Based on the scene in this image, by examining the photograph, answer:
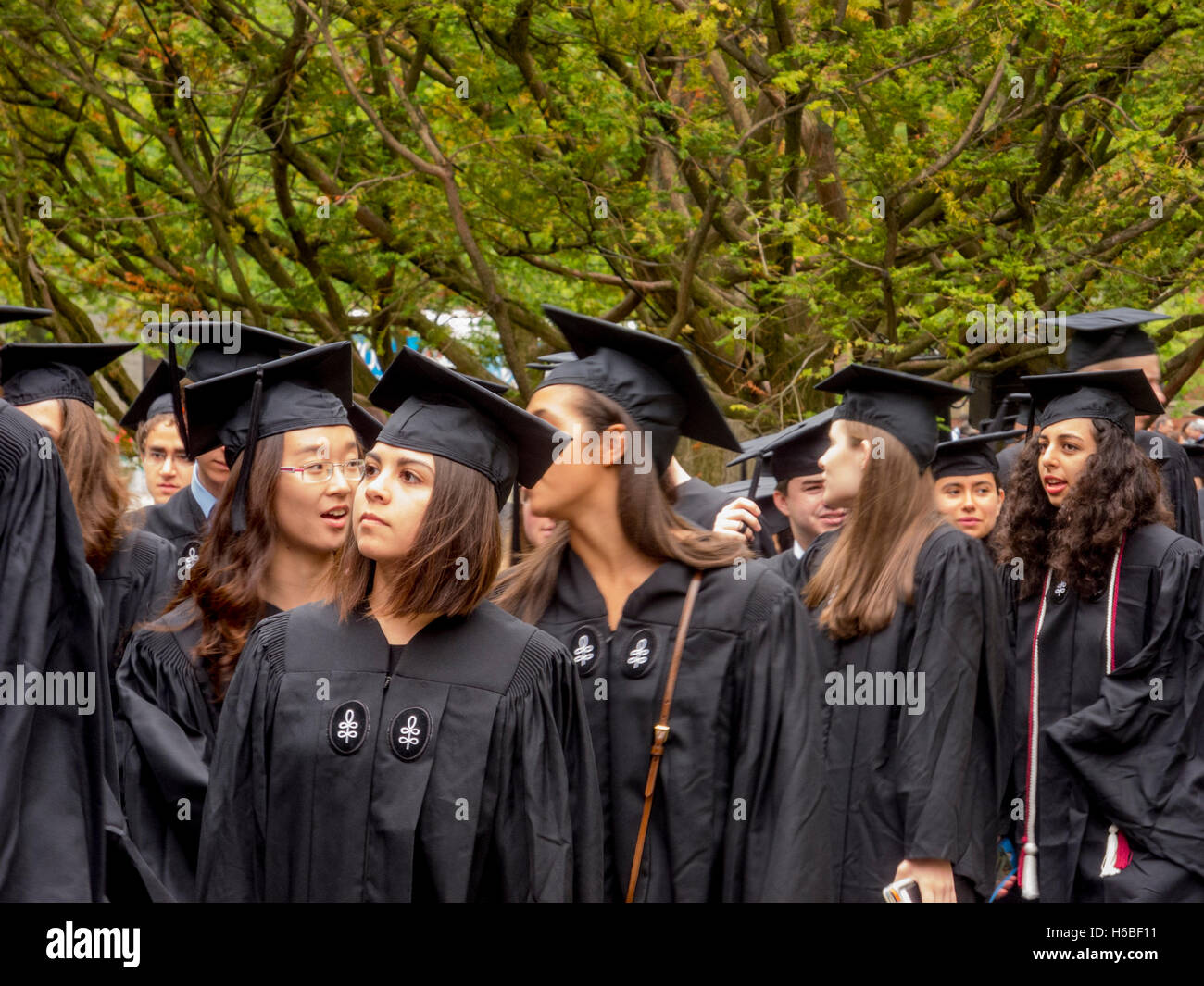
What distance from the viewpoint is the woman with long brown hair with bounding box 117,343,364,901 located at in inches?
156

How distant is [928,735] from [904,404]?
1.29m

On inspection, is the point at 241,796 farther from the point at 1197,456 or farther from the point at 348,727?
the point at 1197,456

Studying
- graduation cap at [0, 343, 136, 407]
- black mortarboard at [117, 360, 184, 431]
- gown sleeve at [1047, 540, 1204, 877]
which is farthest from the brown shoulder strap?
black mortarboard at [117, 360, 184, 431]

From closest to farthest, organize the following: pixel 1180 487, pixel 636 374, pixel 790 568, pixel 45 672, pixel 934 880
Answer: pixel 45 672
pixel 636 374
pixel 934 880
pixel 790 568
pixel 1180 487

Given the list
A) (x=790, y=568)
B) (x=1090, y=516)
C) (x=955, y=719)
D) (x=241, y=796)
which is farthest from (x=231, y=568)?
(x=1090, y=516)

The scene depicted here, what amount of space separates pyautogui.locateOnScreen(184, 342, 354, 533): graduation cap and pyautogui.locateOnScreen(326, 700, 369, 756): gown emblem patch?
51.7 inches

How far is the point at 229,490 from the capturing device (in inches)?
171

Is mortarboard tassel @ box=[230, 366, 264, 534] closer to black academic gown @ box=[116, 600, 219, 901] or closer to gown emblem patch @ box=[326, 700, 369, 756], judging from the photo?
black academic gown @ box=[116, 600, 219, 901]

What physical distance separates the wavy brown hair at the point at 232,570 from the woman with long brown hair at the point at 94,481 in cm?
38

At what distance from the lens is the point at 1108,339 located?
7176mm

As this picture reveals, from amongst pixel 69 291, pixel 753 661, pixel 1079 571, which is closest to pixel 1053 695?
pixel 1079 571

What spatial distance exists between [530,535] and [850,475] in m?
1.49

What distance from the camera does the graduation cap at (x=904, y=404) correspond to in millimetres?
5406

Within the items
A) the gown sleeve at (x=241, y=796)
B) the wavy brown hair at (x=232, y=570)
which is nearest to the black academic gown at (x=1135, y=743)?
the wavy brown hair at (x=232, y=570)
